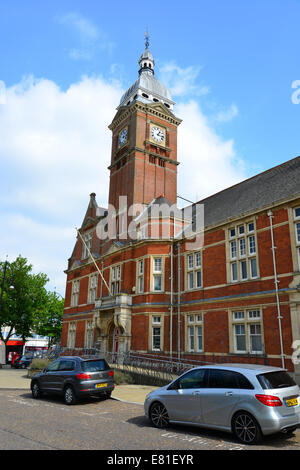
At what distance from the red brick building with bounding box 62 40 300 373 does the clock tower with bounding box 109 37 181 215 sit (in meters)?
0.12

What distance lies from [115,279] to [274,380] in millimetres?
21067

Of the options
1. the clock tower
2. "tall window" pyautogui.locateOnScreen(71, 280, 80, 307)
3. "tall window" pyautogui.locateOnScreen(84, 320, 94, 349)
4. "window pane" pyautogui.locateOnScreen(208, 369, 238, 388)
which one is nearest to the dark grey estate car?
"window pane" pyautogui.locateOnScreen(208, 369, 238, 388)

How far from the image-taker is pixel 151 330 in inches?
902

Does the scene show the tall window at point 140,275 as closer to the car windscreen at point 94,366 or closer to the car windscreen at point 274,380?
the car windscreen at point 94,366

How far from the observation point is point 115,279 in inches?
1094

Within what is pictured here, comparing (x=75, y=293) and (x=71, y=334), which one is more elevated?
(x=75, y=293)

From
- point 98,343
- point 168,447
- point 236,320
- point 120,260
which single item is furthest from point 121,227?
point 168,447

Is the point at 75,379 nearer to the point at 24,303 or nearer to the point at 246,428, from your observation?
the point at 246,428

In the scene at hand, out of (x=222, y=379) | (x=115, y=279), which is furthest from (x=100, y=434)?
(x=115, y=279)

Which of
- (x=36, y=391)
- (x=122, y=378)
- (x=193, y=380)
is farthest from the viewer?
(x=122, y=378)

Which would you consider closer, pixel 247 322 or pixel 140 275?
pixel 247 322

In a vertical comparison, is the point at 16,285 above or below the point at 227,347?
above

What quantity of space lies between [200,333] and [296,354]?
6602mm

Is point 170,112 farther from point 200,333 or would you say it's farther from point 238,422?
point 238,422
